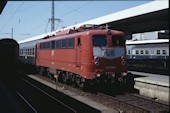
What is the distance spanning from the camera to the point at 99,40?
15.1m

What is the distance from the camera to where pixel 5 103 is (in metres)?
13.0

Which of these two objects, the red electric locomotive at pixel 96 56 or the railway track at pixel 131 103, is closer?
the railway track at pixel 131 103

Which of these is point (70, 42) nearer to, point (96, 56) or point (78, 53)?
point (78, 53)

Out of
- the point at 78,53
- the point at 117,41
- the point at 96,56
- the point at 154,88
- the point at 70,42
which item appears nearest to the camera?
the point at 154,88

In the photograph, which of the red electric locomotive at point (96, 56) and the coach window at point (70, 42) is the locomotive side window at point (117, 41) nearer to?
the red electric locomotive at point (96, 56)

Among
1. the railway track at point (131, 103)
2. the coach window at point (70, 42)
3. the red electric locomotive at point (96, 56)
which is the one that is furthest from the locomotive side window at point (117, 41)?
the railway track at point (131, 103)

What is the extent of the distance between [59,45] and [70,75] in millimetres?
2661

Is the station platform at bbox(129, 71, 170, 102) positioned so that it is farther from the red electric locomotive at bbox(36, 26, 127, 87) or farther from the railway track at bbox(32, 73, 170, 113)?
the red electric locomotive at bbox(36, 26, 127, 87)

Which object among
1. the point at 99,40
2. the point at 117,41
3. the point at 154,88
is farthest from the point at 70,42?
the point at 154,88

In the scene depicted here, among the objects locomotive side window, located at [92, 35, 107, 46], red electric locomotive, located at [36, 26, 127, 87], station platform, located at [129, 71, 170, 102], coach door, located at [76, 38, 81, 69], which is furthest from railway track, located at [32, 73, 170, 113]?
locomotive side window, located at [92, 35, 107, 46]

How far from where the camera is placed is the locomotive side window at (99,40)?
15.0 m

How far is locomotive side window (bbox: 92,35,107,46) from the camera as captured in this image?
15.0 meters

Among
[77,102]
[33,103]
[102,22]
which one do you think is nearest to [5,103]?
[33,103]

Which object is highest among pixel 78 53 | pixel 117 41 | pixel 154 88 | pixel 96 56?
pixel 117 41
